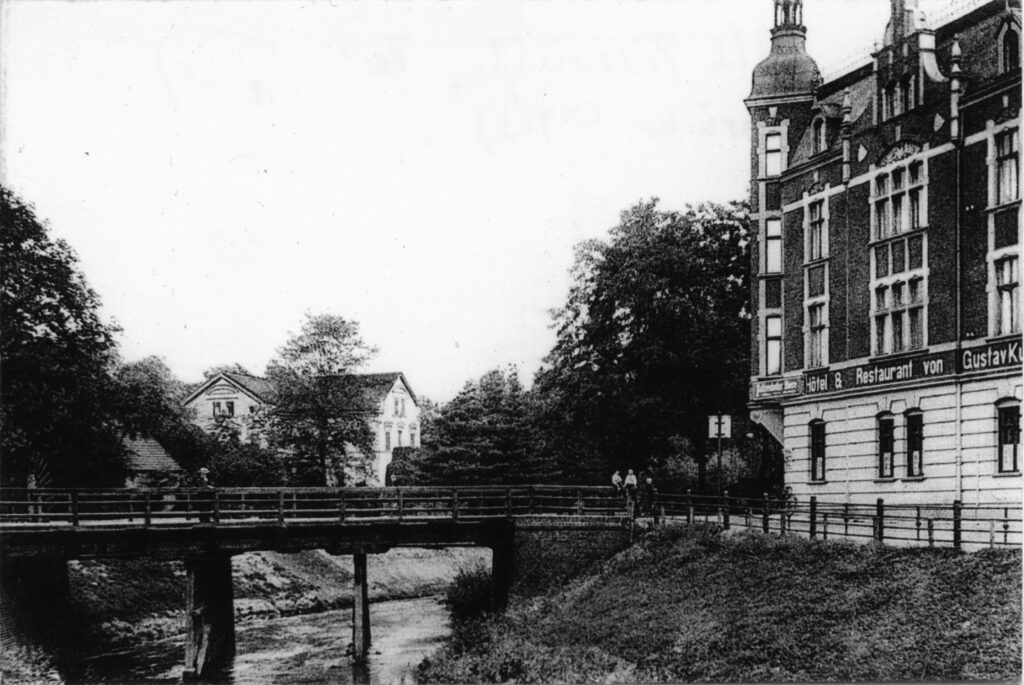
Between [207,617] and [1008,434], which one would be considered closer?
[1008,434]

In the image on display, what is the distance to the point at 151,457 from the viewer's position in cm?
5947

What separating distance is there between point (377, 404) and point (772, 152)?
39232mm

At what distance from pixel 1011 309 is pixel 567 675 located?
1266cm

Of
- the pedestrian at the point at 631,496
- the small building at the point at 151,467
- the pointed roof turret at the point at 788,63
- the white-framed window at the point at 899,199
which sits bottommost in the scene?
the small building at the point at 151,467

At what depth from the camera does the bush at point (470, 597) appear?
112ft

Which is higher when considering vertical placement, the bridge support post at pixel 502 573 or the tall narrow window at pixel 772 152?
the tall narrow window at pixel 772 152

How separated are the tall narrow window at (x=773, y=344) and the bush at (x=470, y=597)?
1043 cm

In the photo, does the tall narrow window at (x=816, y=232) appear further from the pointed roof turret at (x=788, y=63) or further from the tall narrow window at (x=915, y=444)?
the tall narrow window at (x=915, y=444)

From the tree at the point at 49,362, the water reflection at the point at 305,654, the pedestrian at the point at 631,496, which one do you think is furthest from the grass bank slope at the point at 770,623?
the tree at the point at 49,362

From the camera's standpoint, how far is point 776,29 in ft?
117

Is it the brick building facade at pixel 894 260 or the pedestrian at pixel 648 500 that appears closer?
the brick building facade at pixel 894 260

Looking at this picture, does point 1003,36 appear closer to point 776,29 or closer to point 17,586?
point 776,29

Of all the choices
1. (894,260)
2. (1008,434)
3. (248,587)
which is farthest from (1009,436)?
(248,587)

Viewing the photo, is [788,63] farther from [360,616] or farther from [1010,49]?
[360,616]
